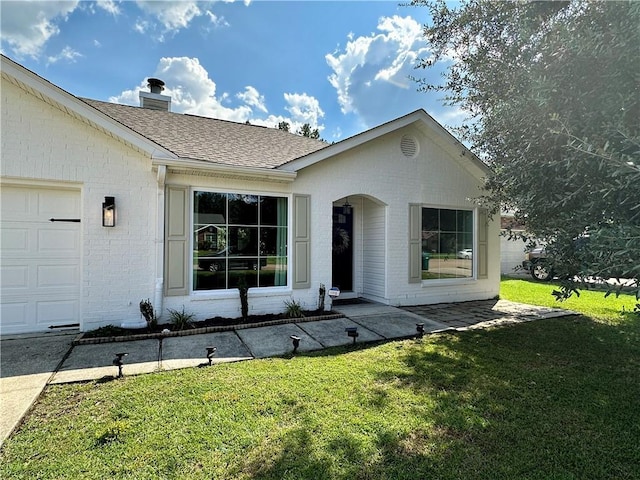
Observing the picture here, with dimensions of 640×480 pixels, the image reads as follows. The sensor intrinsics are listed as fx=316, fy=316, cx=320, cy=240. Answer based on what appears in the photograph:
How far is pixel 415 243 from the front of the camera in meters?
7.88

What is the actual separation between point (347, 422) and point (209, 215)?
4.53 meters

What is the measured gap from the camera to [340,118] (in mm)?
17688

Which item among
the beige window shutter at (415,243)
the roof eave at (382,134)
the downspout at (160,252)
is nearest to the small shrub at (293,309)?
the downspout at (160,252)

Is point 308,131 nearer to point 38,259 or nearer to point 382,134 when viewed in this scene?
point 382,134

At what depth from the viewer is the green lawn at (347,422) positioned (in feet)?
7.48

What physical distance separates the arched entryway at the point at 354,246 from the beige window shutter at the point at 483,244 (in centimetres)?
313

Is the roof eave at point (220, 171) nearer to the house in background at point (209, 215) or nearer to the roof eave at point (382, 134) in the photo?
the house in background at point (209, 215)

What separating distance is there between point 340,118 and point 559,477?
1764 centimetres

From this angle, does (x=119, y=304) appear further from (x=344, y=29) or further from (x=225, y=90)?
(x=225, y=90)

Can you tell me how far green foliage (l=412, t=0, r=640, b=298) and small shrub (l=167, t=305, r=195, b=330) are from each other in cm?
559

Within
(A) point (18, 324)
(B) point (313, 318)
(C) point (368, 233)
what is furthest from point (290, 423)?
(C) point (368, 233)

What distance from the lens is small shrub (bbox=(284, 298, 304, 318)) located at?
20.8ft

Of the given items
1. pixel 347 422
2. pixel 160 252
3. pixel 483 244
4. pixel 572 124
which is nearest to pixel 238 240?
pixel 160 252

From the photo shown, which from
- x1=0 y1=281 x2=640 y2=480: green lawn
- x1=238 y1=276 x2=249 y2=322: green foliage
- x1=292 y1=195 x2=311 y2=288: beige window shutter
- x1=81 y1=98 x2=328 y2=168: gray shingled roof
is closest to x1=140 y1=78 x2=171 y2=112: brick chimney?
x1=81 y1=98 x2=328 y2=168: gray shingled roof
